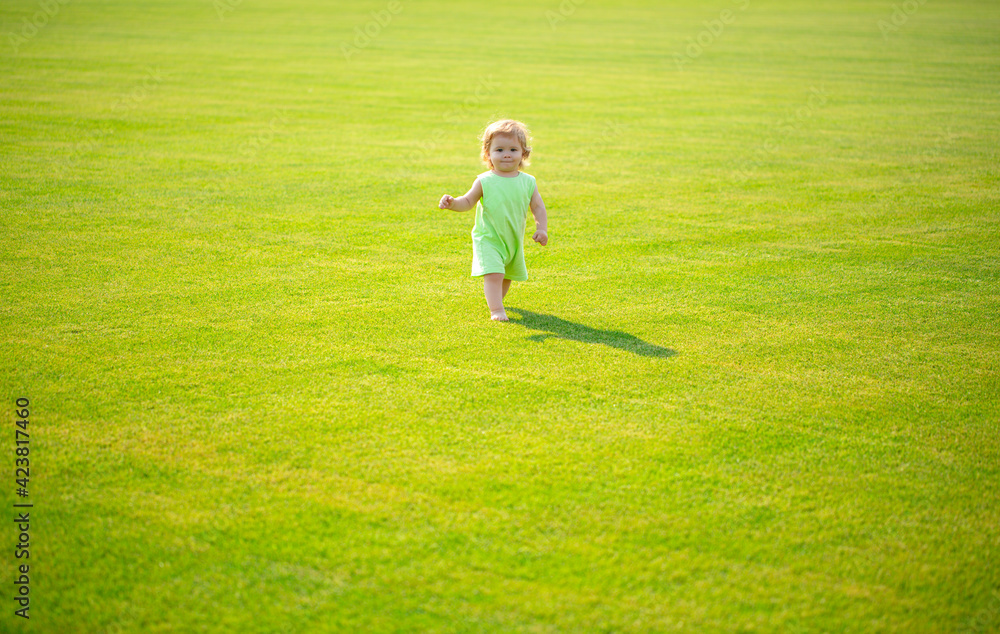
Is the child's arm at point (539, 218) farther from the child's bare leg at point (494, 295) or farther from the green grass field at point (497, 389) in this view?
the green grass field at point (497, 389)

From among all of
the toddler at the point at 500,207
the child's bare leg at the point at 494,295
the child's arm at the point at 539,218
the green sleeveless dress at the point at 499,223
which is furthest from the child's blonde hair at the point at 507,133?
the child's bare leg at the point at 494,295

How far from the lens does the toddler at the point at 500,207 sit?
17.0 feet

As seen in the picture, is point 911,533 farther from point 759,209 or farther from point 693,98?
point 693,98

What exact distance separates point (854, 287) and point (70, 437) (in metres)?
5.13

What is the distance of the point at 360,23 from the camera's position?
3375cm

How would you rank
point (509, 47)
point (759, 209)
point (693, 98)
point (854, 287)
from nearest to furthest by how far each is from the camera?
point (854, 287) → point (759, 209) → point (693, 98) → point (509, 47)

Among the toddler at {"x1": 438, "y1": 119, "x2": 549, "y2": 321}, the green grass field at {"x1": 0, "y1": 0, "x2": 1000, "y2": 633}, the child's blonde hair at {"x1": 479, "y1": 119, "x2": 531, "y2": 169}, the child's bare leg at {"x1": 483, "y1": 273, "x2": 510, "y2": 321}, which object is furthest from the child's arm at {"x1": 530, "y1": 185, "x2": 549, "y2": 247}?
the green grass field at {"x1": 0, "y1": 0, "x2": 1000, "y2": 633}

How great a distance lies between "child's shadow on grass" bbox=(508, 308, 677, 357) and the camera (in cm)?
467

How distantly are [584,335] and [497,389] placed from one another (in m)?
0.99

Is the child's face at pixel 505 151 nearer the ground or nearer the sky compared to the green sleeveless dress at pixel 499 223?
nearer the sky

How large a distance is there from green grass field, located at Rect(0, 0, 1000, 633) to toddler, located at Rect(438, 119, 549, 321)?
290 mm

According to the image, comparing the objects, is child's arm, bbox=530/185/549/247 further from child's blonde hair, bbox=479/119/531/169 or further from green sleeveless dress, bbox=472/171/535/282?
child's blonde hair, bbox=479/119/531/169

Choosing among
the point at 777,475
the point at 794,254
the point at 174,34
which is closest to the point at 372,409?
the point at 777,475

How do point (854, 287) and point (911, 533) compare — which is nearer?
point (911, 533)
